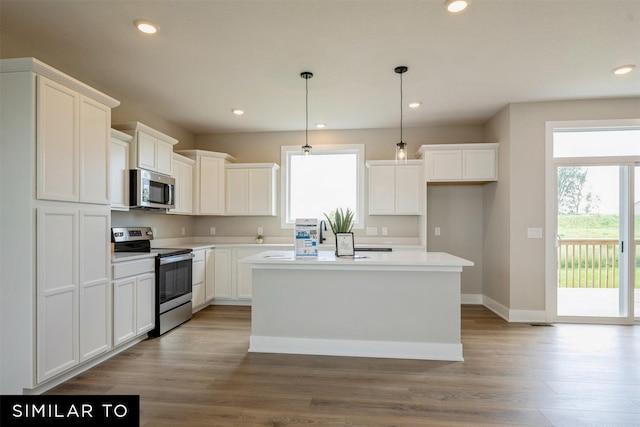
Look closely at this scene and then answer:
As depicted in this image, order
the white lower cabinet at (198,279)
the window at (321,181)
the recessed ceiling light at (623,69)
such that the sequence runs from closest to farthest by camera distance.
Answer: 1. the recessed ceiling light at (623,69)
2. the white lower cabinet at (198,279)
3. the window at (321,181)

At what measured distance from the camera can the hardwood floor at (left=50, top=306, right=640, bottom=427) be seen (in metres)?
2.13

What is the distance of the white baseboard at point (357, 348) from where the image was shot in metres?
Result: 3.02

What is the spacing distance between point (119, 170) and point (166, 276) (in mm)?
1262

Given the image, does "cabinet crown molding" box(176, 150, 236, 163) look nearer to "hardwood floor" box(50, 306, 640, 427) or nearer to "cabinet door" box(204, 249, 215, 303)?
"cabinet door" box(204, 249, 215, 303)

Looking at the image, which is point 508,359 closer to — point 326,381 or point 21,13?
point 326,381

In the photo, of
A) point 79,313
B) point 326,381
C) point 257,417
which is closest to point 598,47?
point 326,381

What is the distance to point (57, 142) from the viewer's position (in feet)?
7.97

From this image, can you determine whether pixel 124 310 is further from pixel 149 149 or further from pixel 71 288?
pixel 149 149

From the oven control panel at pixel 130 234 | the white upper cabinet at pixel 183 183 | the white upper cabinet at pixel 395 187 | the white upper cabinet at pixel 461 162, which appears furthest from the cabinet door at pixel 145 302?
the white upper cabinet at pixel 461 162

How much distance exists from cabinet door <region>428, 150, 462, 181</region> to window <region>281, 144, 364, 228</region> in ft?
3.79

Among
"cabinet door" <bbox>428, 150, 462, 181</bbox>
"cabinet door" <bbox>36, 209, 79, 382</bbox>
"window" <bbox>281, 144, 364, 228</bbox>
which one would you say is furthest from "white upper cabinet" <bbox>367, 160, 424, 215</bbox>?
"cabinet door" <bbox>36, 209, 79, 382</bbox>

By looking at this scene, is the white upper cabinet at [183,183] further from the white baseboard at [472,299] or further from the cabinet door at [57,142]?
the white baseboard at [472,299]

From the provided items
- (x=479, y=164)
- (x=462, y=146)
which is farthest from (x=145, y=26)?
(x=479, y=164)

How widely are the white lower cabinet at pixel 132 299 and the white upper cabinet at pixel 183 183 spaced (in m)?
1.17
